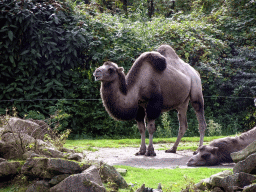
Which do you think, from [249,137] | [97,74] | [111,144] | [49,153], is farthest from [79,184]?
[111,144]

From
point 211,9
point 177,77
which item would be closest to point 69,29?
point 177,77

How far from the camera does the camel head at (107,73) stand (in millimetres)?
6680

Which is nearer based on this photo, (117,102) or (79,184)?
(79,184)

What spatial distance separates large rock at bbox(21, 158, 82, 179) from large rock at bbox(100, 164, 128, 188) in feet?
1.24

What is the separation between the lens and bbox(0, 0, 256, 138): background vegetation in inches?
408

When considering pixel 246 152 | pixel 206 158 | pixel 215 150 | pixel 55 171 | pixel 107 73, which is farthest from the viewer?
pixel 107 73

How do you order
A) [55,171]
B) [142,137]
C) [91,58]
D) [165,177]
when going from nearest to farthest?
[55,171]
[165,177]
[142,137]
[91,58]

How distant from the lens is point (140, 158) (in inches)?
292

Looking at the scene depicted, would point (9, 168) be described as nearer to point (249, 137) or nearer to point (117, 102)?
point (117, 102)

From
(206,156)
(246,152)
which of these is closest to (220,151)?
(206,156)

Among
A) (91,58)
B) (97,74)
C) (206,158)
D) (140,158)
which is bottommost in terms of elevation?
(140,158)

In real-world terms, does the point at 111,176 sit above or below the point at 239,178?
below

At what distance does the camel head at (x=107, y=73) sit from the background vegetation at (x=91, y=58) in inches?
100

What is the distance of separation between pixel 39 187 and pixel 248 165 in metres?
2.56
